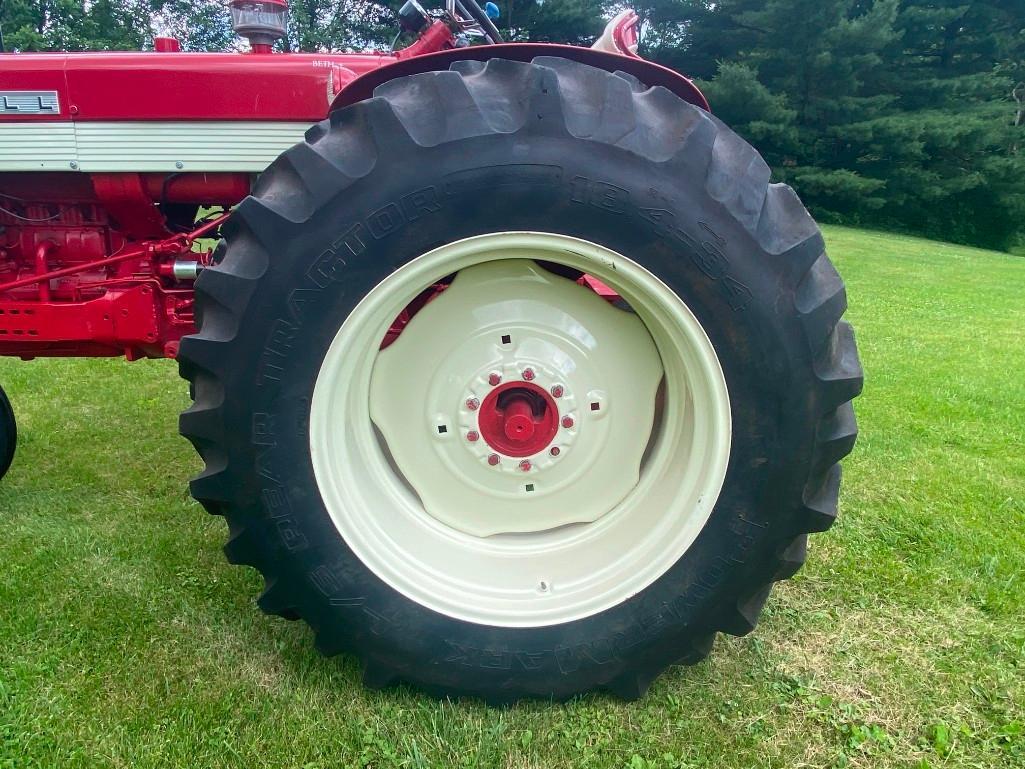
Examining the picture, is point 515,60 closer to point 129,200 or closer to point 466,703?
point 129,200

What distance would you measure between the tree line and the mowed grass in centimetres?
1608

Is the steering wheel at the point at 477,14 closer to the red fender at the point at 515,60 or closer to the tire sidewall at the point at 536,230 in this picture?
the red fender at the point at 515,60

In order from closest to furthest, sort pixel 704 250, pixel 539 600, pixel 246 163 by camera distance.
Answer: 1. pixel 704 250
2. pixel 539 600
3. pixel 246 163

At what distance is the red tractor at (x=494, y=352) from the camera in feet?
4.75

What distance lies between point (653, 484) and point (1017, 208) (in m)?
23.4

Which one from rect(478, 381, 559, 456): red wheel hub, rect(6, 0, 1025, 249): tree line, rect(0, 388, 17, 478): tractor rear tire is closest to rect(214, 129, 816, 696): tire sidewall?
rect(478, 381, 559, 456): red wheel hub

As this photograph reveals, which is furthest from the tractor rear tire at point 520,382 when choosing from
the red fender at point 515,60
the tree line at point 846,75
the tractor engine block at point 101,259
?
the tree line at point 846,75

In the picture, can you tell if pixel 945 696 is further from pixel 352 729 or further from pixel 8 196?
pixel 8 196

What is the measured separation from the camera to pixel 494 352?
1811 millimetres

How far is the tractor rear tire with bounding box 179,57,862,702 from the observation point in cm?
145

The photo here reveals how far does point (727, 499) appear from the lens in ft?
5.24

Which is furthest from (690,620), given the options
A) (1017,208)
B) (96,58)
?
(1017,208)

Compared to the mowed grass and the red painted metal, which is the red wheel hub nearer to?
the red painted metal

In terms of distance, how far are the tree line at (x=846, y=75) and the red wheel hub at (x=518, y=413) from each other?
1669 centimetres
